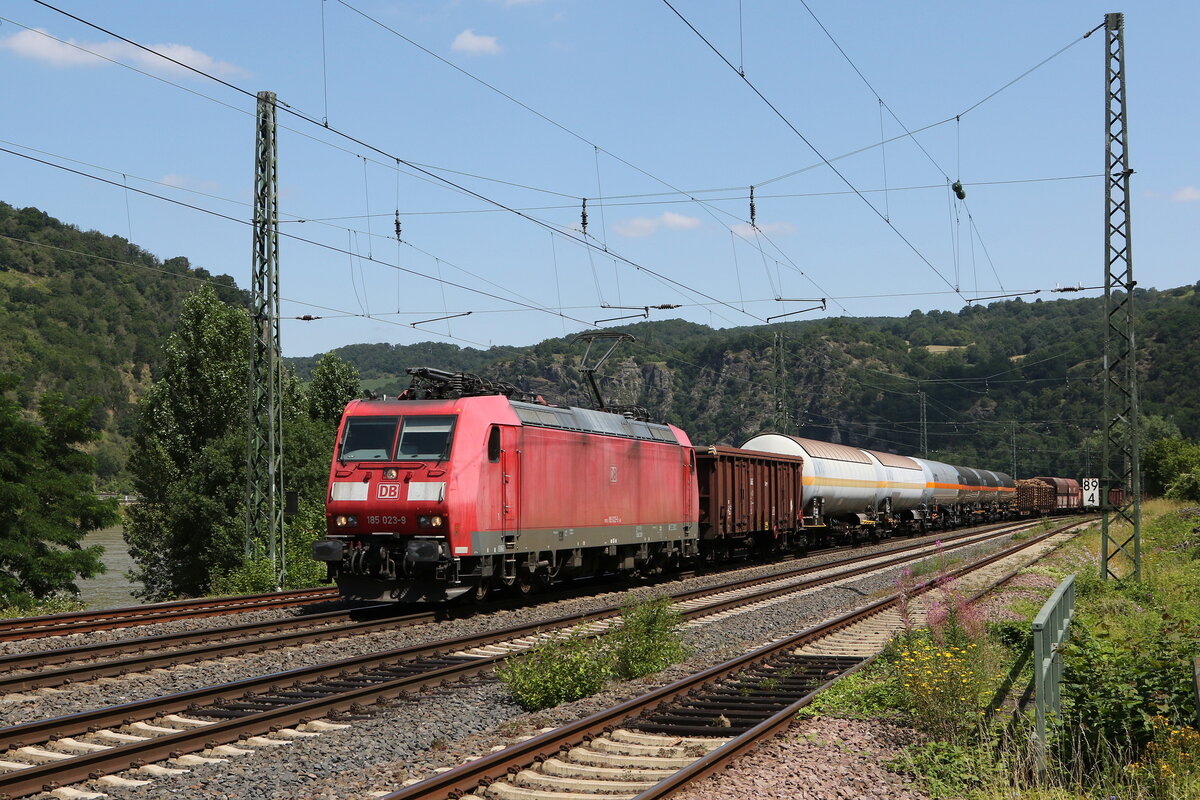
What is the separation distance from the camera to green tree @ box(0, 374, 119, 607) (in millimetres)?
37406

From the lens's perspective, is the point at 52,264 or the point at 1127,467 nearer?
the point at 1127,467

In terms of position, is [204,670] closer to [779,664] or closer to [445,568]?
[445,568]

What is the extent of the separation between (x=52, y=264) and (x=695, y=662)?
209 m

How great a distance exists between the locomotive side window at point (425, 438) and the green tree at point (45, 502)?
23.0 m

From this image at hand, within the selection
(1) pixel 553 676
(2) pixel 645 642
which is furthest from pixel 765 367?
(1) pixel 553 676

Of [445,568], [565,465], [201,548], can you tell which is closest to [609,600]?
[565,465]

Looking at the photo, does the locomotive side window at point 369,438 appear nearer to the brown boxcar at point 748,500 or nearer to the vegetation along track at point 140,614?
the vegetation along track at point 140,614

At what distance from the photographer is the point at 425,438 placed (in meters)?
17.7

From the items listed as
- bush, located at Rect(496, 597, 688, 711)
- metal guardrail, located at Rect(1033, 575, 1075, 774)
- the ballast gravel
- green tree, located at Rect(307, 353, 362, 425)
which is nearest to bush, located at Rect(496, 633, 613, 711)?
bush, located at Rect(496, 597, 688, 711)

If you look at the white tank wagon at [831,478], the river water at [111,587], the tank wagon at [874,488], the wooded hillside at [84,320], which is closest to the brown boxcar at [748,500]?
the white tank wagon at [831,478]

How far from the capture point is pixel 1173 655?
36.5 feet

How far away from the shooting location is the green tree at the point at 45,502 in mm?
37406

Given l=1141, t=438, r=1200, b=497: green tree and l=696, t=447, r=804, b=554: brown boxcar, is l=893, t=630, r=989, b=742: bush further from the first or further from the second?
l=1141, t=438, r=1200, b=497: green tree

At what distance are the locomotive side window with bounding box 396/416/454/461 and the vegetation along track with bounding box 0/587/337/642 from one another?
4.10 metres
